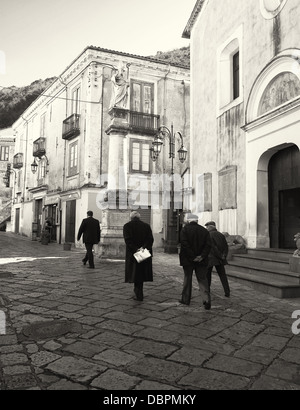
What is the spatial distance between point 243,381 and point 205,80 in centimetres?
1228

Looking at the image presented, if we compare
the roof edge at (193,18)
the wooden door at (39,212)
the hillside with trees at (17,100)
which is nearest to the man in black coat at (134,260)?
the roof edge at (193,18)

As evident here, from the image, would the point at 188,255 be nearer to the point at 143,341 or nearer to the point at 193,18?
the point at 143,341

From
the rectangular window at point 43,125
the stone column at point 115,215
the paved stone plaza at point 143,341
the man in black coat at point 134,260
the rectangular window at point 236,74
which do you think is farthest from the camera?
the rectangular window at point 43,125

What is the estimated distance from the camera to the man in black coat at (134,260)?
566 cm

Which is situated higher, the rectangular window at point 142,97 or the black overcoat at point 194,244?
the rectangular window at point 142,97

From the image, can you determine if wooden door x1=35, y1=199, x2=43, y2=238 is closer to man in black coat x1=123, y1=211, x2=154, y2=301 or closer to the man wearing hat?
man in black coat x1=123, y1=211, x2=154, y2=301

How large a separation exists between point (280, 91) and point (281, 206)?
314 cm

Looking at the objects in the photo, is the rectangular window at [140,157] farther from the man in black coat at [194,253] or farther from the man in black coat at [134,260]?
the man in black coat at [194,253]

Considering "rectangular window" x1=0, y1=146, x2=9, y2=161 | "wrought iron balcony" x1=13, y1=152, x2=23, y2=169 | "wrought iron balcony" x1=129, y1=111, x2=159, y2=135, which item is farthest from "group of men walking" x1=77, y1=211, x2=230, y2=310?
"rectangular window" x1=0, y1=146, x2=9, y2=161

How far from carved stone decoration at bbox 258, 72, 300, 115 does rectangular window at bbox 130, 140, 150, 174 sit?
10.5 meters

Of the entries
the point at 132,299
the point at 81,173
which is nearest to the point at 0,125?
the point at 81,173

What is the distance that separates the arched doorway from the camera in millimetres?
9648

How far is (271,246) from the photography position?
980cm

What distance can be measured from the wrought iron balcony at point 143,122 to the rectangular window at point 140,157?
0.68 meters
